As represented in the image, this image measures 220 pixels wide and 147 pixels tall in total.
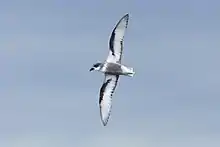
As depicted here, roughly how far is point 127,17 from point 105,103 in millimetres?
8828

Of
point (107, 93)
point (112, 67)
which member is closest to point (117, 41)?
point (112, 67)

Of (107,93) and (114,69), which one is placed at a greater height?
(114,69)

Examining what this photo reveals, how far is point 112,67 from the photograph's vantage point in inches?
1957

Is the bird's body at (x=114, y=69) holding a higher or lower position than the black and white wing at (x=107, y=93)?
higher

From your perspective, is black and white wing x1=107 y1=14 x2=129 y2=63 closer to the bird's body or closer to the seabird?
the seabird

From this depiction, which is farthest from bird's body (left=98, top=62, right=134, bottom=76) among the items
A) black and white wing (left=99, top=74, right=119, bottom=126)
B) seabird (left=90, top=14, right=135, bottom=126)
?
black and white wing (left=99, top=74, right=119, bottom=126)

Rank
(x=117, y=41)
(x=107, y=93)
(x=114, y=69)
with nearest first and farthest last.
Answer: (x=114, y=69) → (x=107, y=93) → (x=117, y=41)

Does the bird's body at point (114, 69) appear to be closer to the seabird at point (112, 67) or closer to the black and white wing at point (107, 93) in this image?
the seabird at point (112, 67)

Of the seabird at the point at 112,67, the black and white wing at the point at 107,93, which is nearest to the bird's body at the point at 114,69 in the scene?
the seabird at the point at 112,67

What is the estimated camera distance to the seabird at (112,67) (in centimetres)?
4941

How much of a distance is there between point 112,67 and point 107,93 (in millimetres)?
3536

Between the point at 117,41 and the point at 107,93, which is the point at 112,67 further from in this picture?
the point at 117,41

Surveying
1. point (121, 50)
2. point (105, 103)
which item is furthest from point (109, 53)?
point (105, 103)

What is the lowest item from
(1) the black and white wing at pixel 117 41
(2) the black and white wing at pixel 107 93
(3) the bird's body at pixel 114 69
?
(2) the black and white wing at pixel 107 93
